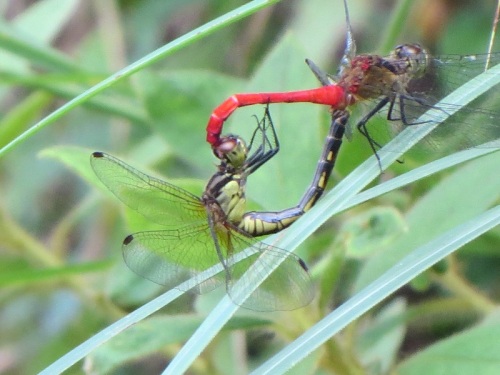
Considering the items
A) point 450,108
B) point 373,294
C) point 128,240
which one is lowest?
point 373,294

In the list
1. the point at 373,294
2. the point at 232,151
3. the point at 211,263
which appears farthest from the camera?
the point at 232,151

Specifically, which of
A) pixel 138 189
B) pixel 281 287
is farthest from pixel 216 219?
pixel 281 287

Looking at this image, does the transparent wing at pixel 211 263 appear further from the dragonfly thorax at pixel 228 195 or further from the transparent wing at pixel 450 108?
the transparent wing at pixel 450 108

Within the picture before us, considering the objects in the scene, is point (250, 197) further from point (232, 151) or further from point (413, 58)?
point (413, 58)

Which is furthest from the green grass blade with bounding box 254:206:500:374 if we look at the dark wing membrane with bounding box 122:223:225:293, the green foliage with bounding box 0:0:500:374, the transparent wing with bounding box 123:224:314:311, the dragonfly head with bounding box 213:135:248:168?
the dragonfly head with bounding box 213:135:248:168

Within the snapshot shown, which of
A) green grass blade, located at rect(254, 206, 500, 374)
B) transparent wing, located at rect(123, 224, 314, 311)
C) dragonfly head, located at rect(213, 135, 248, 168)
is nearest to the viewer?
green grass blade, located at rect(254, 206, 500, 374)

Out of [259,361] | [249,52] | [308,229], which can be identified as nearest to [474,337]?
[308,229]

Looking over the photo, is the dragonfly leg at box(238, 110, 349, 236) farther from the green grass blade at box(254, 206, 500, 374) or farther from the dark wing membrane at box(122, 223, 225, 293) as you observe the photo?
the green grass blade at box(254, 206, 500, 374)

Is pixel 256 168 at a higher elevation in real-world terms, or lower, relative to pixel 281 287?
higher
